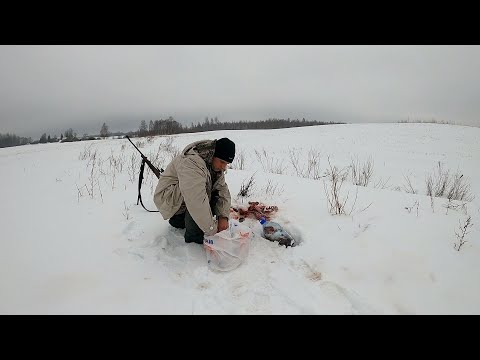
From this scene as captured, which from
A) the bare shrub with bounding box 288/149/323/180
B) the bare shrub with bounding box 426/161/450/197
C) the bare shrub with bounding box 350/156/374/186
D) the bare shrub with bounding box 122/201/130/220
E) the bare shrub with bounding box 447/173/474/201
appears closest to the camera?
the bare shrub with bounding box 122/201/130/220

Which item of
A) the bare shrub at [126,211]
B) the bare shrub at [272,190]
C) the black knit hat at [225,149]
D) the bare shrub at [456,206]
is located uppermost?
the black knit hat at [225,149]

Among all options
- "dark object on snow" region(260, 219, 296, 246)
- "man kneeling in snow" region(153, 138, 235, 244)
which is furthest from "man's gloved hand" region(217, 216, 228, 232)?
"dark object on snow" region(260, 219, 296, 246)

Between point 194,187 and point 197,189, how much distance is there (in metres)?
0.03

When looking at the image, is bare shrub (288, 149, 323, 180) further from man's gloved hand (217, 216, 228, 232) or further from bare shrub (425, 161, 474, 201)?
man's gloved hand (217, 216, 228, 232)

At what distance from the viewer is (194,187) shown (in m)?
2.57

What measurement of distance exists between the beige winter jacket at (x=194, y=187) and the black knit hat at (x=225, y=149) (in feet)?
0.43

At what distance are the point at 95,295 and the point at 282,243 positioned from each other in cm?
178

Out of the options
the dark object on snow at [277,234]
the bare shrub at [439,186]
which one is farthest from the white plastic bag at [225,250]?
the bare shrub at [439,186]

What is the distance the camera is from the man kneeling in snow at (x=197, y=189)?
2.58 metres

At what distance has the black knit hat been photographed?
265 centimetres

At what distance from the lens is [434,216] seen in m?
2.99

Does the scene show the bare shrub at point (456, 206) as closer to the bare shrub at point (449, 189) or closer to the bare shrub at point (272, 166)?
the bare shrub at point (449, 189)

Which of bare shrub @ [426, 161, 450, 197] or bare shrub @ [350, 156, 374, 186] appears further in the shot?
bare shrub @ [350, 156, 374, 186]
